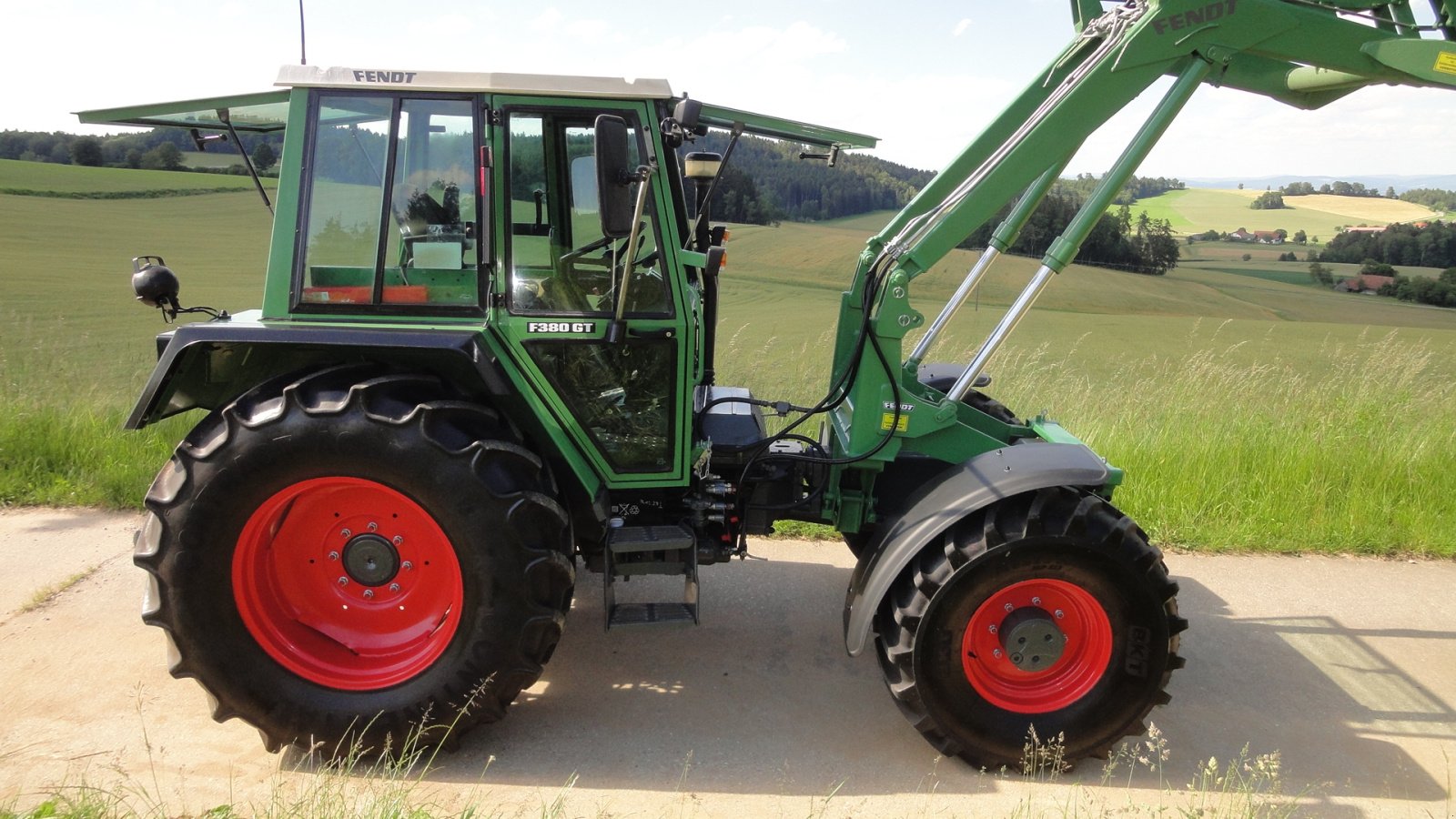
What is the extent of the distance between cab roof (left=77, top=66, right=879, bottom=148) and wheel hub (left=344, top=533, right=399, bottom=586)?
151 centimetres

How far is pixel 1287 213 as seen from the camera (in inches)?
868

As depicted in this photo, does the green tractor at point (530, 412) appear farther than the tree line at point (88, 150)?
No

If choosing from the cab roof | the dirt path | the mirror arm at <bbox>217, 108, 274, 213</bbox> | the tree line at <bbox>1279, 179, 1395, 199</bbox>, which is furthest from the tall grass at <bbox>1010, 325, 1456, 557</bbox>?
the tree line at <bbox>1279, 179, 1395, 199</bbox>

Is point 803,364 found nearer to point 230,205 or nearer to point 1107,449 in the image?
point 1107,449

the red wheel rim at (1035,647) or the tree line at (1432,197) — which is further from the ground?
the tree line at (1432,197)

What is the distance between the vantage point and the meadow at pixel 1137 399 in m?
5.47

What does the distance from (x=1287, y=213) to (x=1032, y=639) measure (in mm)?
23629

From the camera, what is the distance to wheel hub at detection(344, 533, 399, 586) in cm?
315

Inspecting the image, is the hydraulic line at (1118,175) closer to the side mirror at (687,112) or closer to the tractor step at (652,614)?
the side mirror at (687,112)

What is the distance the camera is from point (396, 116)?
3.02 metres

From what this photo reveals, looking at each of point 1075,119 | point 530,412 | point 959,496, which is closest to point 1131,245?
point 1075,119

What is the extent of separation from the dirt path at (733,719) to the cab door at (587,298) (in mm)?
939

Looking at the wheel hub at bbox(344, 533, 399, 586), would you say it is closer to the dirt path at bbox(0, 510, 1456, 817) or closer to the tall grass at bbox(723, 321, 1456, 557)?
the dirt path at bbox(0, 510, 1456, 817)

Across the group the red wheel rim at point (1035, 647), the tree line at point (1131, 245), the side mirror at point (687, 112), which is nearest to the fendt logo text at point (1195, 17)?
the side mirror at point (687, 112)
